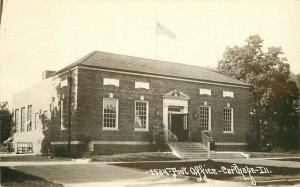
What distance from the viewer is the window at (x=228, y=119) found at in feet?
43.7

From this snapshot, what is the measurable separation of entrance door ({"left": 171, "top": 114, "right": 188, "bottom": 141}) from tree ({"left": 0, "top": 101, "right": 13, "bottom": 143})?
585cm

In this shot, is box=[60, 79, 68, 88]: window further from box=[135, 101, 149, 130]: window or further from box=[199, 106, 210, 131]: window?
box=[199, 106, 210, 131]: window

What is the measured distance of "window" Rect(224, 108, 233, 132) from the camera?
1331 centimetres

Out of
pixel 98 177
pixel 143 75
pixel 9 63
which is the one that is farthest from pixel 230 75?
pixel 9 63

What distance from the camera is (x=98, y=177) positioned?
876cm

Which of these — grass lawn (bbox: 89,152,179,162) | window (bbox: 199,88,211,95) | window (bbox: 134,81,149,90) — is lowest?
grass lawn (bbox: 89,152,179,162)

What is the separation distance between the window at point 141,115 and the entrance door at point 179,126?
1.05 meters

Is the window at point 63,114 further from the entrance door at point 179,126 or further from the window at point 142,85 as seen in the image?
the entrance door at point 179,126

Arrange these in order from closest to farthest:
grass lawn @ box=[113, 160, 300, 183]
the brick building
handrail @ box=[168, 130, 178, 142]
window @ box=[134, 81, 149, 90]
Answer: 1. grass lawn @ box=[113, 160, 300, 183]
2. the brick building
3. window @ box=[134, 81, 149, 90]
4. handrail @ box=[168, 130, 178, 142]

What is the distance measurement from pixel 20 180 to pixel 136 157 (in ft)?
13.2

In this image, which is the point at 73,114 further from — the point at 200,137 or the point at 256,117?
the point at 256,117

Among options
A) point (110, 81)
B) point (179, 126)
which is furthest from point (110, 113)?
point (179, 126)

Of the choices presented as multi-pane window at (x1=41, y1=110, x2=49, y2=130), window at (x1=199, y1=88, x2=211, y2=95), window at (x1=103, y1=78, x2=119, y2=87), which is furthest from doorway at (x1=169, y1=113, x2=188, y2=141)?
multi-pane window at (x1=41, y1=110, x2=49, y2=130)

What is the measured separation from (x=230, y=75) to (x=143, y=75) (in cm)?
322
